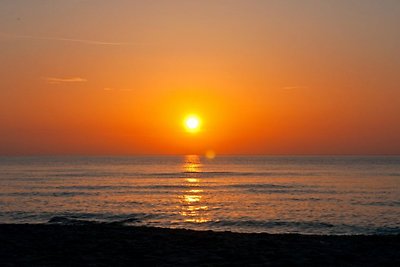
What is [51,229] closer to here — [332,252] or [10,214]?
[332,252]

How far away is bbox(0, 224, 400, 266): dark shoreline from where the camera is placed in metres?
15.1

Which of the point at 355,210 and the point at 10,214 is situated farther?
the point at 355,210

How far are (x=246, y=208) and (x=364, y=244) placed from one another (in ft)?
86.6

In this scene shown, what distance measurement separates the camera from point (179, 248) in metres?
17.4

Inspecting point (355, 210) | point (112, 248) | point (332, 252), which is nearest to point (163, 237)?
point (112, 248)

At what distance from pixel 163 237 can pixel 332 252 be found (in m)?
6.93

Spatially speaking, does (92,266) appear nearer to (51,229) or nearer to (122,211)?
(51,229)

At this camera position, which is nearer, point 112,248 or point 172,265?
point 172,265

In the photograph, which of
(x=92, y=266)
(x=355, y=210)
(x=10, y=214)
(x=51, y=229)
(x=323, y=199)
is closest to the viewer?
(x=92, y=266)

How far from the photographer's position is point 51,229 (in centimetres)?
2195

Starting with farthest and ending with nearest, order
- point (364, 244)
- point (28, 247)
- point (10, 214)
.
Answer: point (10, 214)
point (364, 244)
point (28, 247)

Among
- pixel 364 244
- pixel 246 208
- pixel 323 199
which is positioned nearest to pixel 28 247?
pixel 364 244

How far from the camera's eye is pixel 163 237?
65.9 ft

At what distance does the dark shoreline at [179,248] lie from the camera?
15.1 m
